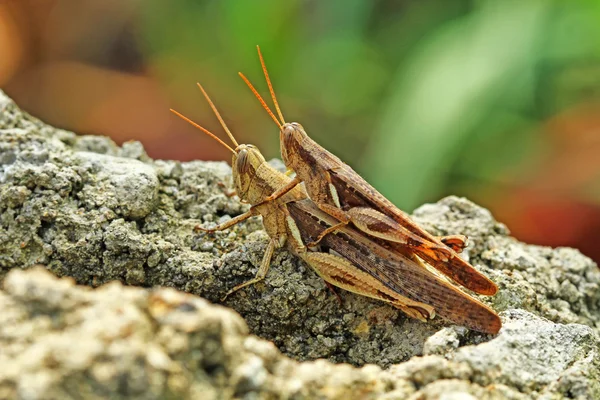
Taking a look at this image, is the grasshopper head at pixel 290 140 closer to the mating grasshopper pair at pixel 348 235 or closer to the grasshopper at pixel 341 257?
the mating grasshopper pair at pixel 348 235

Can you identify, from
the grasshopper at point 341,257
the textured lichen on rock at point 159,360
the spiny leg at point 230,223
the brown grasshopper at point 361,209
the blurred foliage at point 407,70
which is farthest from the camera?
the blurred foliage at point 407,70

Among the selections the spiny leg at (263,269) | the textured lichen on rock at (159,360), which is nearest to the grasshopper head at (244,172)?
the spiny leg at (263,269)

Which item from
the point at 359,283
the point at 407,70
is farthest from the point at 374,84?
the point at 359,283

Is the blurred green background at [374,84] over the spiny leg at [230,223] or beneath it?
over

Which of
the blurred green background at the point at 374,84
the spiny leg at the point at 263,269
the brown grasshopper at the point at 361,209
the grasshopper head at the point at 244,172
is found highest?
the blurred green background at the point at 374,84

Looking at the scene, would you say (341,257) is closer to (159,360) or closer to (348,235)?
(348,235)

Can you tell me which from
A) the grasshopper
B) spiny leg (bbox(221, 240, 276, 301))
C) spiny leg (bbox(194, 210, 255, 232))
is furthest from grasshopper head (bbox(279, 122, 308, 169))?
spiny leg (bbox(221, 240, 276, 301))

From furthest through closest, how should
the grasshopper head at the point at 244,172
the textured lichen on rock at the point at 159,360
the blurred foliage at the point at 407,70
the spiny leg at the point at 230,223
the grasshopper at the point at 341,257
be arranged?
the blurred foliage at the point at 407,70
the grasshopper head at the point at 244,172
the spiny leg at the point at 230,223
the grasshopper at the point at 341,257
the textured lichen on rock at the point at 159,360
